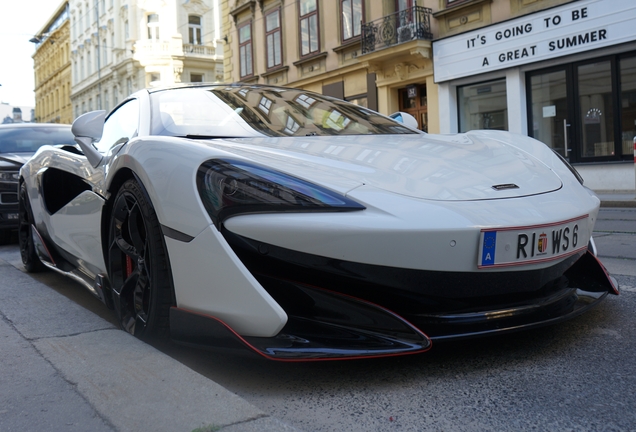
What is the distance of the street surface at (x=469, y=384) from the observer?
68.9 inches

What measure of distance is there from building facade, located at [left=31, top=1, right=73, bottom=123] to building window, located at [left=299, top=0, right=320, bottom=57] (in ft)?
119

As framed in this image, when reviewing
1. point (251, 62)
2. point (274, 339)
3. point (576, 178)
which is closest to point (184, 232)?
point (274, 339)

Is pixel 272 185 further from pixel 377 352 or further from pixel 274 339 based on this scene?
pixel 377 352

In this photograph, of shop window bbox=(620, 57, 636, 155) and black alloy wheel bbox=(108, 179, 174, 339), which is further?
shop window bbox=(620, 57, 636, 155)

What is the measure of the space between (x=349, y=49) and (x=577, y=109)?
22.1ft

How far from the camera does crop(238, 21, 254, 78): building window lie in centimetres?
2244

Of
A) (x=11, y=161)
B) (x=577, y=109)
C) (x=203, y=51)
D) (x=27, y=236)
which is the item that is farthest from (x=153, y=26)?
(x=27, y=236)

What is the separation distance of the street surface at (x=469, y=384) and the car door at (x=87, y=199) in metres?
0.83

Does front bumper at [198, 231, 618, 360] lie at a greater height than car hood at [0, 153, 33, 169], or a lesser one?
lesser

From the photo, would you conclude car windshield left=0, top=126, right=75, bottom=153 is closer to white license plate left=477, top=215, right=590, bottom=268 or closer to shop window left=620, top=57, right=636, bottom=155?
white license plate left=477, top=215, right=590, bottom=268

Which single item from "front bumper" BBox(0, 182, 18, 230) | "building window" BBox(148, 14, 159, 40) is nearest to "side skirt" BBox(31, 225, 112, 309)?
"front bumper" BBox(0, 182, 18, 230)

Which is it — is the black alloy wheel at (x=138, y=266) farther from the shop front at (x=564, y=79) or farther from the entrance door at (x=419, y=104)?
the entrance door at (x=419, y=104)

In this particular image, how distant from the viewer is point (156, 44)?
37438 mm

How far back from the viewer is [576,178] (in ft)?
8.99
